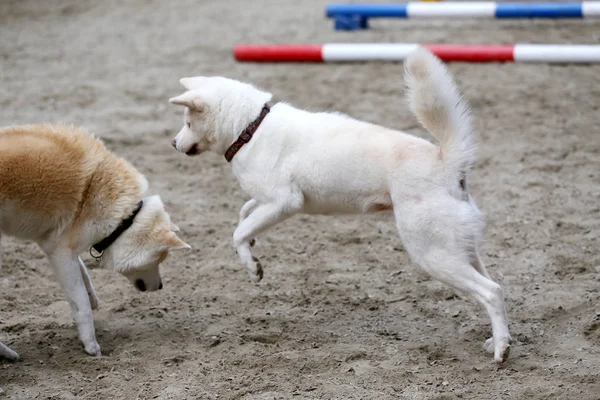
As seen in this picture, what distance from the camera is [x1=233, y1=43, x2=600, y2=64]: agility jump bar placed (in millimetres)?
7406

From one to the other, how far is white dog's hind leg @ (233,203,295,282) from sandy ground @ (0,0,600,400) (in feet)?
1.13

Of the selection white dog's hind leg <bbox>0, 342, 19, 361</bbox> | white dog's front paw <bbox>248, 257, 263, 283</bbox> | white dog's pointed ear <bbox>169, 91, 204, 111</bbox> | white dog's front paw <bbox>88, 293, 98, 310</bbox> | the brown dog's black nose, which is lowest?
white dog's front paw <bbox>88, 293, 98, 310</bbox>

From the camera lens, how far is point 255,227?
Result: 3875mm

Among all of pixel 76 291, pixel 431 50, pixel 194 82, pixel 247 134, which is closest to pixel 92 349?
pixel 76 291

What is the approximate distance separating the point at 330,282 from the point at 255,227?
0.77 meters

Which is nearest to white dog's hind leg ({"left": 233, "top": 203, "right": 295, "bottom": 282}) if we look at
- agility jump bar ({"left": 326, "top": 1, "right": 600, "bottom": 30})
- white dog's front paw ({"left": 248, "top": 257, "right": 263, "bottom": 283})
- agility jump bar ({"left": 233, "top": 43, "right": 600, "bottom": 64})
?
white dog's front paw ({"left": 248, "top": 257, "right": 263, "bottom": 283})

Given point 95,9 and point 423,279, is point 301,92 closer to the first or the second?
point 423,279

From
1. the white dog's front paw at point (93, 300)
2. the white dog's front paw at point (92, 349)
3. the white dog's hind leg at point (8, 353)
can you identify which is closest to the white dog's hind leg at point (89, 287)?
the white dog's front paw at point (93, 300)

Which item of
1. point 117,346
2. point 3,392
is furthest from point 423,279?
point 3,392

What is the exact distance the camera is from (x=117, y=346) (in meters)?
3.91

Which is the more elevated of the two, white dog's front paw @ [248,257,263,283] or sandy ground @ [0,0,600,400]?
white dog's front paw @ [248,257,263,283]

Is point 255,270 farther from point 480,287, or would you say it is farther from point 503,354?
point 503,354

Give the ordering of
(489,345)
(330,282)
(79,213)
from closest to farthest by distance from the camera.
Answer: (489,345), (79,213), (330,282)

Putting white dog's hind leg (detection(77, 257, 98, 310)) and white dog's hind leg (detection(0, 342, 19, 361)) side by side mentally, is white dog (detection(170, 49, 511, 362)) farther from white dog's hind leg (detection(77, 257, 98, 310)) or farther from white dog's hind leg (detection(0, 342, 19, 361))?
white dog's hind leg (detection(0, 342, 19, 361))
